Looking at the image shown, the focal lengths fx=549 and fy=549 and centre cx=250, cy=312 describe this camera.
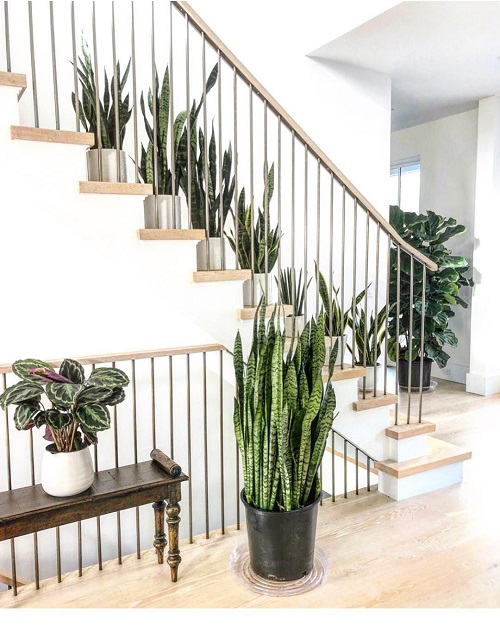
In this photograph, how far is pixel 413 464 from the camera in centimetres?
303

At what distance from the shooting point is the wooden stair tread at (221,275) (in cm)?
247

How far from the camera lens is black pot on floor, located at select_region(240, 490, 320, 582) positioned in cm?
216

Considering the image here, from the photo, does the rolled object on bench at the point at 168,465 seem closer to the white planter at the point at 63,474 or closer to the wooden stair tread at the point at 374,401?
the white planter at the point at 63,474

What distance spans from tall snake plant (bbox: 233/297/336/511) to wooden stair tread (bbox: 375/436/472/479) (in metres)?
0.85

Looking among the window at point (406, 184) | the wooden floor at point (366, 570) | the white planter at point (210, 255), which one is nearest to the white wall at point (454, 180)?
the window at point (406, 184)

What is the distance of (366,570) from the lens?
231cm

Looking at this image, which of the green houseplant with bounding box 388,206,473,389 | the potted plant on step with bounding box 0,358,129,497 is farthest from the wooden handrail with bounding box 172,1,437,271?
the green houseplant with bounding box 388,206,473,389

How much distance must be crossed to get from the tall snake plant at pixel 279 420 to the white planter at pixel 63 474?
641mm

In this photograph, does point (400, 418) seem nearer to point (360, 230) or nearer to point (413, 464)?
point (413, 464)

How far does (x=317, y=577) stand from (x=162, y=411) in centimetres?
148

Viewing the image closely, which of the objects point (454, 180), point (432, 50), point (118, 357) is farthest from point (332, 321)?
point (454, 180)

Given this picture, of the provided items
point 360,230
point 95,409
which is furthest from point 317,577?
point 360,230

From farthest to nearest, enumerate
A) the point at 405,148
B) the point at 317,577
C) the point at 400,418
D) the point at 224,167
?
1. the point at 405,148
2. the point at 400,418
3. the point at 224,167
4. the point at 317,577

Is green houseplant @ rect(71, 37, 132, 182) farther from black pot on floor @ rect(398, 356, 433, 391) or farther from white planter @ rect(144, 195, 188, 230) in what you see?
black pot on floor @ rect(398, 356, 433, 391)
